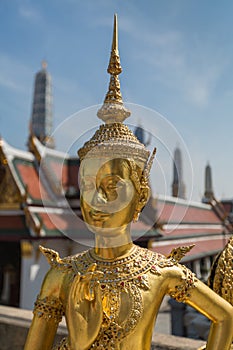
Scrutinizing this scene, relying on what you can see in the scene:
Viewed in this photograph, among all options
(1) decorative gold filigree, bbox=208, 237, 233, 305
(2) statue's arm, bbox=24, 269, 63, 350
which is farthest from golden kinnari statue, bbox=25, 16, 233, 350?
(1) decorative gold filigree, bbox=208, 237, 233, 305

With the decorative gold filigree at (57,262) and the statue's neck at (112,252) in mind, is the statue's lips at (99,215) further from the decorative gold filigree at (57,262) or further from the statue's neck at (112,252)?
the decorative gold filigree at (57,262)

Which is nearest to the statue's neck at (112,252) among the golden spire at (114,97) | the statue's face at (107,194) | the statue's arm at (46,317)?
the statue's face at (107,194)

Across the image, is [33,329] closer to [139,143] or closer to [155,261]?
[155,261]

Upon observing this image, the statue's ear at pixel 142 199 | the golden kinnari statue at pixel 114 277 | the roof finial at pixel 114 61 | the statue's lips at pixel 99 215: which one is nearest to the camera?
the golden kinnari statue at pixel 114 277

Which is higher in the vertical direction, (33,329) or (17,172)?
(17,172)

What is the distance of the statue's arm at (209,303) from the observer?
1.50 meters

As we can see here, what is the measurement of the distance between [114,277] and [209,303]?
45cm

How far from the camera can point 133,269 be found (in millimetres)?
1576

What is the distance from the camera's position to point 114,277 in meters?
1.55

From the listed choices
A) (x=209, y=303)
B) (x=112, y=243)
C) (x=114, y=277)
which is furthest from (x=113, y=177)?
(x=209, y=303)

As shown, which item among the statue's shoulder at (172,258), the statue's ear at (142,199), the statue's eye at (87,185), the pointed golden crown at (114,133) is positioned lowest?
the statue's shoulder at (172,258)

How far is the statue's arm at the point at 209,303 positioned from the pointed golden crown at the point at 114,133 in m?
0.57

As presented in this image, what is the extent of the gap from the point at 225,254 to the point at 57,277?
861 mm

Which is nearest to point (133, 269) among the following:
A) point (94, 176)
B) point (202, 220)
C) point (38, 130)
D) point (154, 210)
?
point (94, 176)
